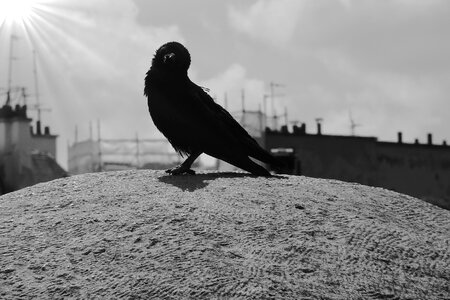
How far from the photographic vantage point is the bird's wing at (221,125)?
841cm

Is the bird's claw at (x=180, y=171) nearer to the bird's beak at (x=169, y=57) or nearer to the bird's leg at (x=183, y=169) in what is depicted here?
the bird's leg at (x=183, y=169)

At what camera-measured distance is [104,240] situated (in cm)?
637

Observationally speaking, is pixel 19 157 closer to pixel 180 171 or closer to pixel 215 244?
pixel 180 171

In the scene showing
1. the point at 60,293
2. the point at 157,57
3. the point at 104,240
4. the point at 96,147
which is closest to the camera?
the point at 60,293

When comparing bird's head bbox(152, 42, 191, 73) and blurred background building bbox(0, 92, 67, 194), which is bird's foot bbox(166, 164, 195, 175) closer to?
bird's head bbox(152, 42, 191, 73)

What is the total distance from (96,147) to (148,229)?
3248cm

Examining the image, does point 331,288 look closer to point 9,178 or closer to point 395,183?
point 9,178

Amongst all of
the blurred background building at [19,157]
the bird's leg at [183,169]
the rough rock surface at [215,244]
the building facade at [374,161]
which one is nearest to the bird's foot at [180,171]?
the bird's leg at [183,169]

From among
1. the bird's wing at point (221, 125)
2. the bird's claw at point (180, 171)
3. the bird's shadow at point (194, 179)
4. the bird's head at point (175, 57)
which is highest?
the bird's head at point (175, 57)

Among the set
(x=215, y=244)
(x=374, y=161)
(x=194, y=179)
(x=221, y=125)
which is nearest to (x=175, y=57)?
(x=221, y=125)

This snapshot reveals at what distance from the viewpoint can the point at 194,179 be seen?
7855 mm

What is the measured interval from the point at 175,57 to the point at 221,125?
69cm

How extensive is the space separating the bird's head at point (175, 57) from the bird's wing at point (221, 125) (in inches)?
7.6

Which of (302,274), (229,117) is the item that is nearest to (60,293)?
(302,274)
